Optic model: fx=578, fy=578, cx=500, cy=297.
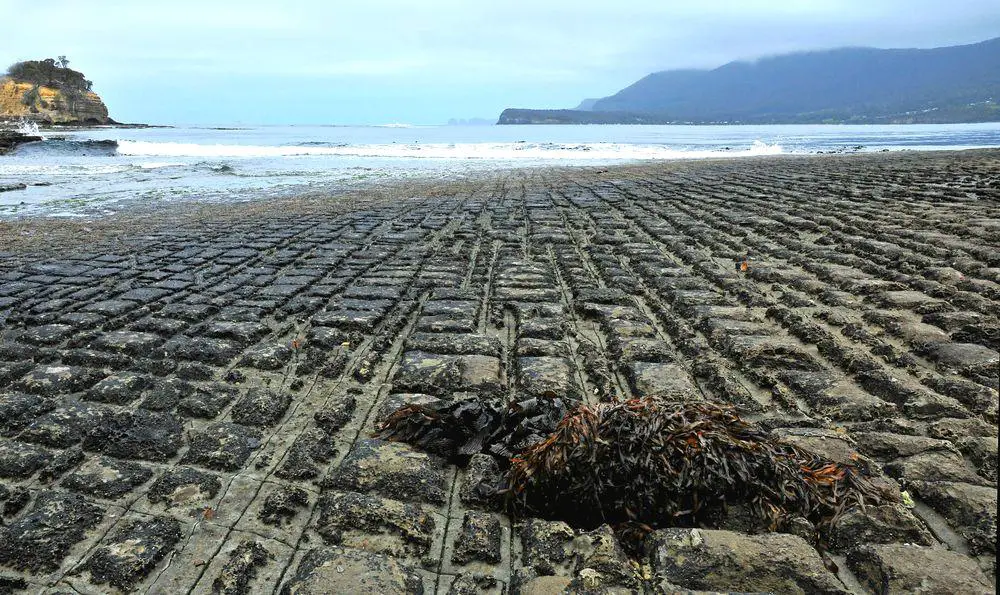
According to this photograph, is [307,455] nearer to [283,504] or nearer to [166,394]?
[283,504]

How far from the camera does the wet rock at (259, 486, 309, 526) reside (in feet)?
7.40

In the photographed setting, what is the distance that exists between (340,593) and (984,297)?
4.62 m

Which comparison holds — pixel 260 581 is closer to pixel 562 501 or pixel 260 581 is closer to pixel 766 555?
pixel 562 501

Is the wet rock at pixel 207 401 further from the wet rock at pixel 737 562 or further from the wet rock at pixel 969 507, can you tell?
the wet rock at pixel 969 507

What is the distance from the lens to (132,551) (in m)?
2.04

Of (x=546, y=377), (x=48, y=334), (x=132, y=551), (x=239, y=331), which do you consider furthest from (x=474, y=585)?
(x=48, y=334)

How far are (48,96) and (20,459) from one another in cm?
11320

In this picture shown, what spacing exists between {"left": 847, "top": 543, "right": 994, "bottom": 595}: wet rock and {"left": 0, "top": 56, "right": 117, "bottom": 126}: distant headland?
342 feet

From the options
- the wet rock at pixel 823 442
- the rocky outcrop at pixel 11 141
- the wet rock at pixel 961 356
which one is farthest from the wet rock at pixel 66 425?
the rocky outcrop at pixel 11 141

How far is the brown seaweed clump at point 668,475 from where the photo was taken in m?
2.22

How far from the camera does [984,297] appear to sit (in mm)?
4086

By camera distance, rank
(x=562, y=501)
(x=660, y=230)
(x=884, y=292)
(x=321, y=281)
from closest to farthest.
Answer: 1. (x=562, y=501)
2. (x=884, y=292)
3. (x=321, y=281)
4. (x=660, y=230)

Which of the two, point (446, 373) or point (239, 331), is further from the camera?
point (239, 331)

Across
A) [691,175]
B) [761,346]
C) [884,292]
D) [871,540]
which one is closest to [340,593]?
[871,540]
